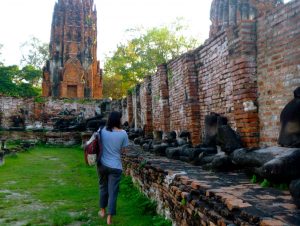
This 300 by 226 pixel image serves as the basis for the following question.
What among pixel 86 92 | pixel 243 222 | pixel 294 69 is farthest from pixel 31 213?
pixel 86 92

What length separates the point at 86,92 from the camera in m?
36.0

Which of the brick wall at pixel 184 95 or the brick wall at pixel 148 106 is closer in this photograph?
the brick wall at pixel 184 95

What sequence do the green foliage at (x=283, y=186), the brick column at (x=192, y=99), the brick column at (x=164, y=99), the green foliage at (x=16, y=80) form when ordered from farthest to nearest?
the green foliage at (x=16, y=80) < the brick column at (x=164, y=99) < the brick column at (x=192, y=99) < the green foliage at (x=283, y=186)

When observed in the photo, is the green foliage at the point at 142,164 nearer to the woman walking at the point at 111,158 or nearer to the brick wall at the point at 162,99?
the woman walking at the point at 111,158

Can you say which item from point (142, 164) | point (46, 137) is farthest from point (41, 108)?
point (142, 164)

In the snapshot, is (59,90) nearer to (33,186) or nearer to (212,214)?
(33,186)

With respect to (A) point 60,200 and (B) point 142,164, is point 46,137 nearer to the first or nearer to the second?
(A) point 60,200

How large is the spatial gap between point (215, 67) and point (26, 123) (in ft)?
62.4

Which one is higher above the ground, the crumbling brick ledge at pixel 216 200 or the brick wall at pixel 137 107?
the brick wall at pixel 137 107

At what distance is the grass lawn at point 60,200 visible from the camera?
470 centimetres

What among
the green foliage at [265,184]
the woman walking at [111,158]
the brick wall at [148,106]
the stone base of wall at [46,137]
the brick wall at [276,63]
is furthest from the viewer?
the stone base of wall at [46,137]

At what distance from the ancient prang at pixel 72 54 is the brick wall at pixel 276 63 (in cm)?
3194

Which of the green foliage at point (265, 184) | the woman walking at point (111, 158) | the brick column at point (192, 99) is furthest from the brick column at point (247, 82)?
the brick column at point (192, 99)

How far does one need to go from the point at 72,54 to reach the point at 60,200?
1266 inches
